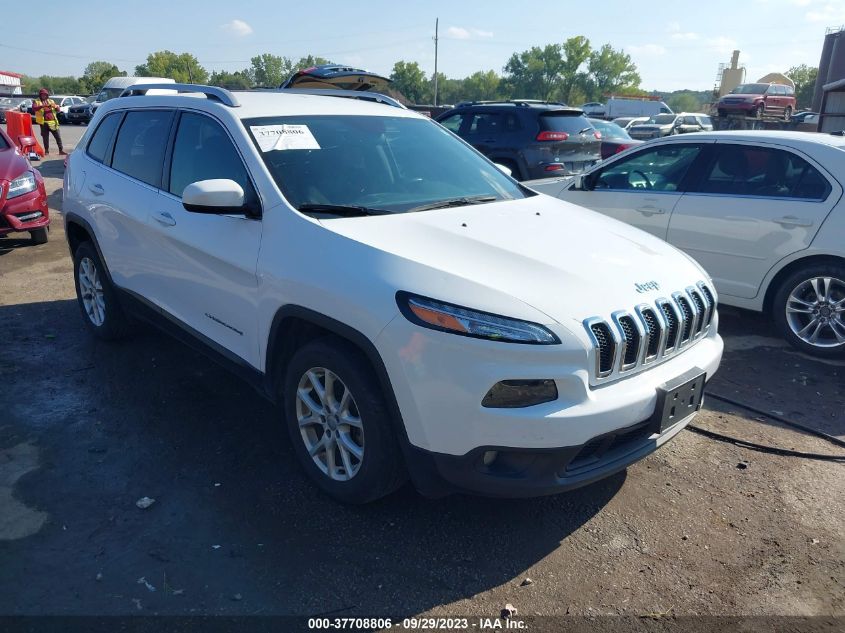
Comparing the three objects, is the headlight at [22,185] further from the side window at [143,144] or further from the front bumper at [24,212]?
the side window at [143,144]

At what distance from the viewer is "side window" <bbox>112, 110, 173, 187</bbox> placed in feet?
14.0

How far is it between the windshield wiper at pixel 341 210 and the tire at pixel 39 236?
273 inches

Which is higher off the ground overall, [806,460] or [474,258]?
[474,258]

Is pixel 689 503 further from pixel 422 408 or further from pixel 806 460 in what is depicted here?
pixel 422 408

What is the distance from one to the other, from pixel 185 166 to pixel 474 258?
2.06 m

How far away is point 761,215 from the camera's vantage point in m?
5.33

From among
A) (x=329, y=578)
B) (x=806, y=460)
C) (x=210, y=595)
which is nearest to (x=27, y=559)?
(x=210, y=595)

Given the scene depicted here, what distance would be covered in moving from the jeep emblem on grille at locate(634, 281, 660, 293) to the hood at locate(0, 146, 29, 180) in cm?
788

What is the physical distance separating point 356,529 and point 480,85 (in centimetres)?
11989

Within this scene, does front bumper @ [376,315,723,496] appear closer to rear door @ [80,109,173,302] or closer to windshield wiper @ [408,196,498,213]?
windshield wiper @ [408,196,498,213]

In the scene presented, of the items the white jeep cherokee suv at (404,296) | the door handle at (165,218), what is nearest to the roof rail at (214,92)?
the white jeep cherokee suv at (404,296)

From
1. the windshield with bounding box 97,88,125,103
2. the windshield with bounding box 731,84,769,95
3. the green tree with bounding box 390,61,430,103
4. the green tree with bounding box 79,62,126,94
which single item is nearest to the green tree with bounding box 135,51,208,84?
the green tree with bounding box 79,62,126,94

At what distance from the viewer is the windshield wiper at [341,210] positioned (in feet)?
10.6

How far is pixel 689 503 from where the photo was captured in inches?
129
